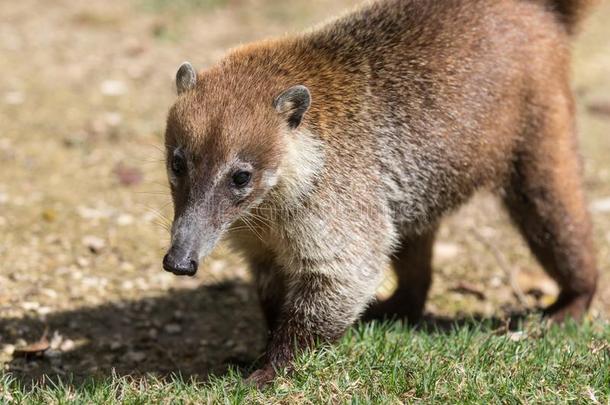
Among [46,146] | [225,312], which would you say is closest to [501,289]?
[225,312]

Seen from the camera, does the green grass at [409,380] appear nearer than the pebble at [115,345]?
Yes

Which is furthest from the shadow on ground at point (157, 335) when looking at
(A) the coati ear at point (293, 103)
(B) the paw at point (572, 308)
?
(A) the coati ear at point (293, 103)

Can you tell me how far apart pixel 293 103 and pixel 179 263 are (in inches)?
47.7

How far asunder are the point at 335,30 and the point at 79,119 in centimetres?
435

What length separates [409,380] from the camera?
4.81m

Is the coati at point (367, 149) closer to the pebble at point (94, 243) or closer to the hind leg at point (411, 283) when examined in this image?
the hind leg at point (411, 283)

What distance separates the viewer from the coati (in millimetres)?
4934

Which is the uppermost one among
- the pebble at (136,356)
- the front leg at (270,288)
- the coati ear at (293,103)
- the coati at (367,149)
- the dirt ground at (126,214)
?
the coati ear at (293,103)

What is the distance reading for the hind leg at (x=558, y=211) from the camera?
605 cm

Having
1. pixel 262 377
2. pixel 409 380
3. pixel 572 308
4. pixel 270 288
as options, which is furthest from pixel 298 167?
pixel 572 308

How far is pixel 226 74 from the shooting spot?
517cm

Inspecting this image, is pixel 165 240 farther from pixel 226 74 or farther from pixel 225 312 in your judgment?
pixel 226 74

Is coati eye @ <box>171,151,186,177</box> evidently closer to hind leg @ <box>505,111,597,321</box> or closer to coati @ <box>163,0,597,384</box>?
coati @ <box>163,0,597,384</box>

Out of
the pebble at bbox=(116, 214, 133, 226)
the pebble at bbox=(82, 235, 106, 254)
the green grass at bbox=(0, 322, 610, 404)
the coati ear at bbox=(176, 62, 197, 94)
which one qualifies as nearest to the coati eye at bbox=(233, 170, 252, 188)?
the coati ear at bbox=(176, 62, 197, 94)
